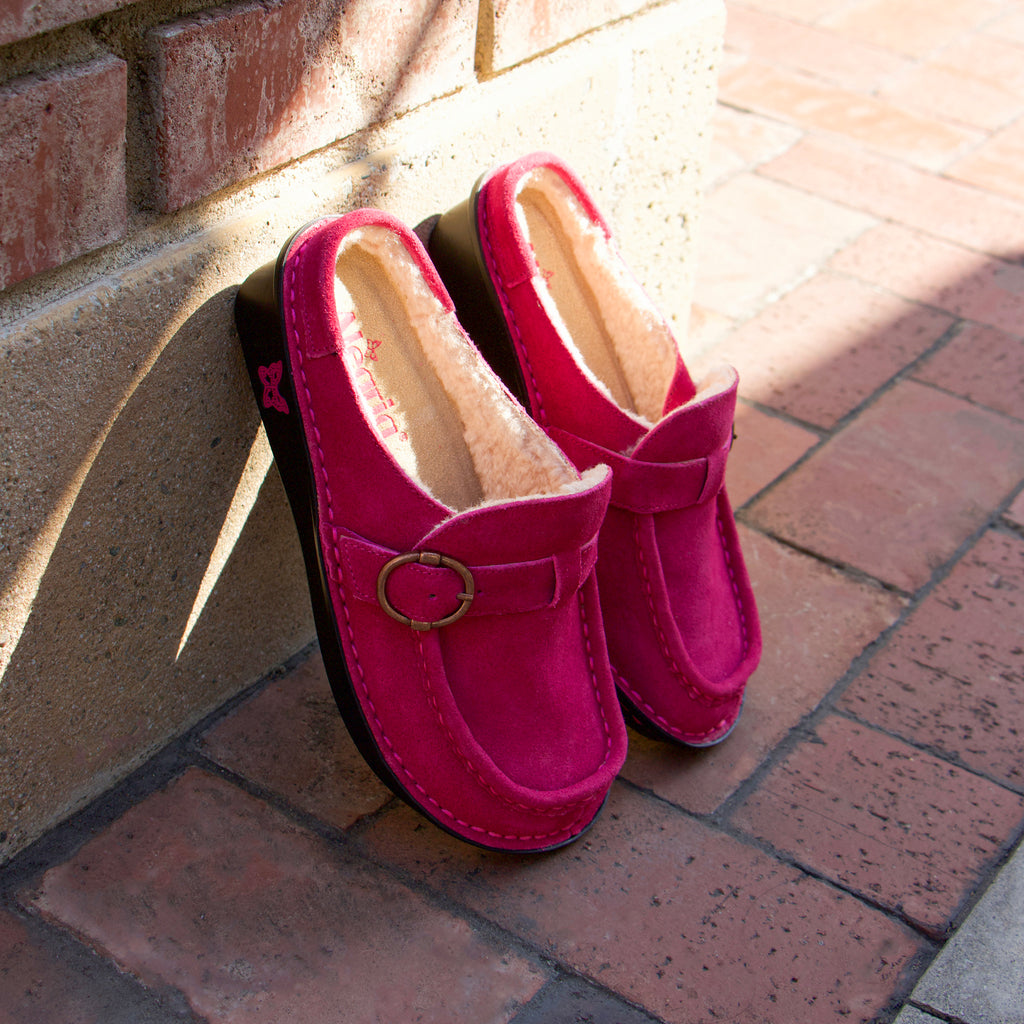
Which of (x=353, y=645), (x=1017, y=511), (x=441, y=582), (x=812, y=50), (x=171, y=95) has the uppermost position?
(x=171, y=95)

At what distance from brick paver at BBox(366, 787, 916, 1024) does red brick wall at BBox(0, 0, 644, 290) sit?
750 mm

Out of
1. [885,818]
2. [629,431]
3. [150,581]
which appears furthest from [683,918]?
[150,581]

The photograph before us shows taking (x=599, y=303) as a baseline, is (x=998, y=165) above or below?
below

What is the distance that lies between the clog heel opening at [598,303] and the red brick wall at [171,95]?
218 mm

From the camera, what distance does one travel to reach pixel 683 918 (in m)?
1.32

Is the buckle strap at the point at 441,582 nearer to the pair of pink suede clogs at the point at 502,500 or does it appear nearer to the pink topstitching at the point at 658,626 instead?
the pair of pink suede clogs at the point at 502,500

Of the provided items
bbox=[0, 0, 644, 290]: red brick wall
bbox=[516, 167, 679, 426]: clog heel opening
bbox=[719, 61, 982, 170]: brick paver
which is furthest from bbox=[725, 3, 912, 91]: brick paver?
bbox=[0, 0, 644, 290]: red brick wall

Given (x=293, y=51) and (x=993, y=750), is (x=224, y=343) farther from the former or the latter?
(x=993, y=750)

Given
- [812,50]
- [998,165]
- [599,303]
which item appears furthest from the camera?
[812,50]

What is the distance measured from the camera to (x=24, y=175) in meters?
→ 1.05

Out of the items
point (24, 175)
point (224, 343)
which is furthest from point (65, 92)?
point (224, 343)

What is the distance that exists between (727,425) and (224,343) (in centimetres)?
60

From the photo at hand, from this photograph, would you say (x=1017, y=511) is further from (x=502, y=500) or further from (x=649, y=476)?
(x=502, y=500)

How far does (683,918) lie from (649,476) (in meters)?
0.51
